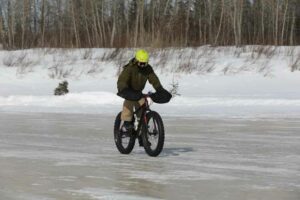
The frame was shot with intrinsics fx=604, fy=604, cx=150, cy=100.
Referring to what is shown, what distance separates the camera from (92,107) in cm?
1959

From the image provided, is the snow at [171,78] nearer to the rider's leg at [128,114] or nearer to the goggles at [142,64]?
the rider's leg at [128,114]

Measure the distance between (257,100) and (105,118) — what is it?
6.15 m

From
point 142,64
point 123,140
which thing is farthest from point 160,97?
point 123,140

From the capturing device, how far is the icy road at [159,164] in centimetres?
652

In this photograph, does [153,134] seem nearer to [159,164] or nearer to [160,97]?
[160,97]

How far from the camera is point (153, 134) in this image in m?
9.36

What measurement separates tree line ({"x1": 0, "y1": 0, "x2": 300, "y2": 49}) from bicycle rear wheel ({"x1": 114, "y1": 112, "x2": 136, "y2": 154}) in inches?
1278

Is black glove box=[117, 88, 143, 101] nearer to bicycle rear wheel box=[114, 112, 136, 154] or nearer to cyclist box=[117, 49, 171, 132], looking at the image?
cyclist box=[117, 49, 171, 132]

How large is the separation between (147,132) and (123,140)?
715 millimetres

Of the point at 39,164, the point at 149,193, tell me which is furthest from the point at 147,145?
the point at 149,193

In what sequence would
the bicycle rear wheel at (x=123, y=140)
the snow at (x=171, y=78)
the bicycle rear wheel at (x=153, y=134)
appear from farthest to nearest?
1. the snow at (x=171, y=78)
2. the bicycle rear wheel at (x=123, y=140)
3. the bicycle rear wheel at (x=153, y=134)

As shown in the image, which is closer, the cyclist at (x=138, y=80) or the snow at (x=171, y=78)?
the cyclist at (x=138, y=80)

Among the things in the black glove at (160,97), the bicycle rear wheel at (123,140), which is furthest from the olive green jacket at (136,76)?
the bicycle rear wheel at (123,140)

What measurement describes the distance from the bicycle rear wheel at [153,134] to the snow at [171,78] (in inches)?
343
